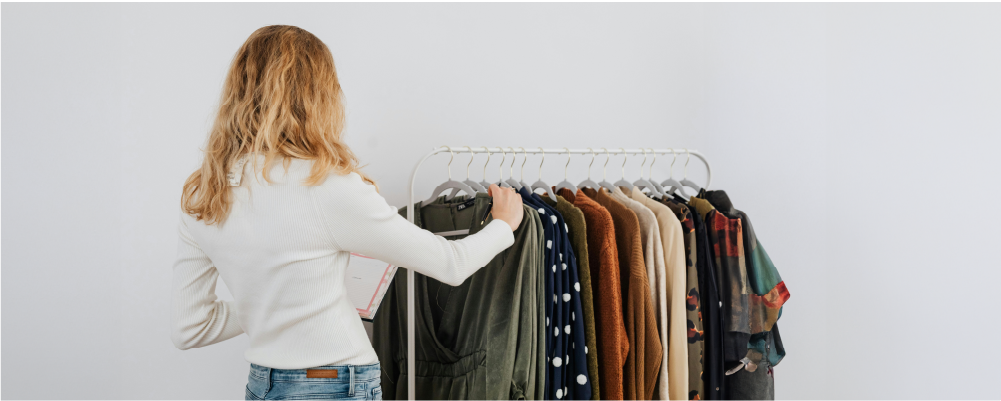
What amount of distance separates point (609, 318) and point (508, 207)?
40 centimetres

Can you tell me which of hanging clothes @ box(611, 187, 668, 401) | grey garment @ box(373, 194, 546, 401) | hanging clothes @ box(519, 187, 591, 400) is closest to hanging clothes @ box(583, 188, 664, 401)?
hanging clothes @ box(611, 187, 668, 401)

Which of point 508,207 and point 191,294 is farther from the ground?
point 508,207

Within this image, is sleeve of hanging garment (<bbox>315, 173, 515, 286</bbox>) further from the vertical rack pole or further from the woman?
the vertical rack pole

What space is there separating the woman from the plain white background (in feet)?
3.05

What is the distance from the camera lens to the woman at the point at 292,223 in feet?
3.92

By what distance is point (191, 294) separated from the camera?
136 centimetres

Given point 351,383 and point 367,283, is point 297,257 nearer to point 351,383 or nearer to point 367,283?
point 351,383

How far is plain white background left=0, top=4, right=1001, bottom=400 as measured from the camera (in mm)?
1977

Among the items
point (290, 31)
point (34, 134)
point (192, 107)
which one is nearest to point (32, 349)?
point (34, 134)

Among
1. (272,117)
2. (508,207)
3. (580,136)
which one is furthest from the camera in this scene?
(580,136)

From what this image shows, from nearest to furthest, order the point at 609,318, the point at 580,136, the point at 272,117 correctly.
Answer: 1. the point at 272,117
2. the point at 609,318
3. the point at 580,136

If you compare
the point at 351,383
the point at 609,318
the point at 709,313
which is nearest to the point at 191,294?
the point at 351,383

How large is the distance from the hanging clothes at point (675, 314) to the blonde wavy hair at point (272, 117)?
0.90 m

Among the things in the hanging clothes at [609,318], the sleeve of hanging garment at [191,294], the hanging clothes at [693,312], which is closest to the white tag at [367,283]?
the sleeve of hanging garment at [191,294]
